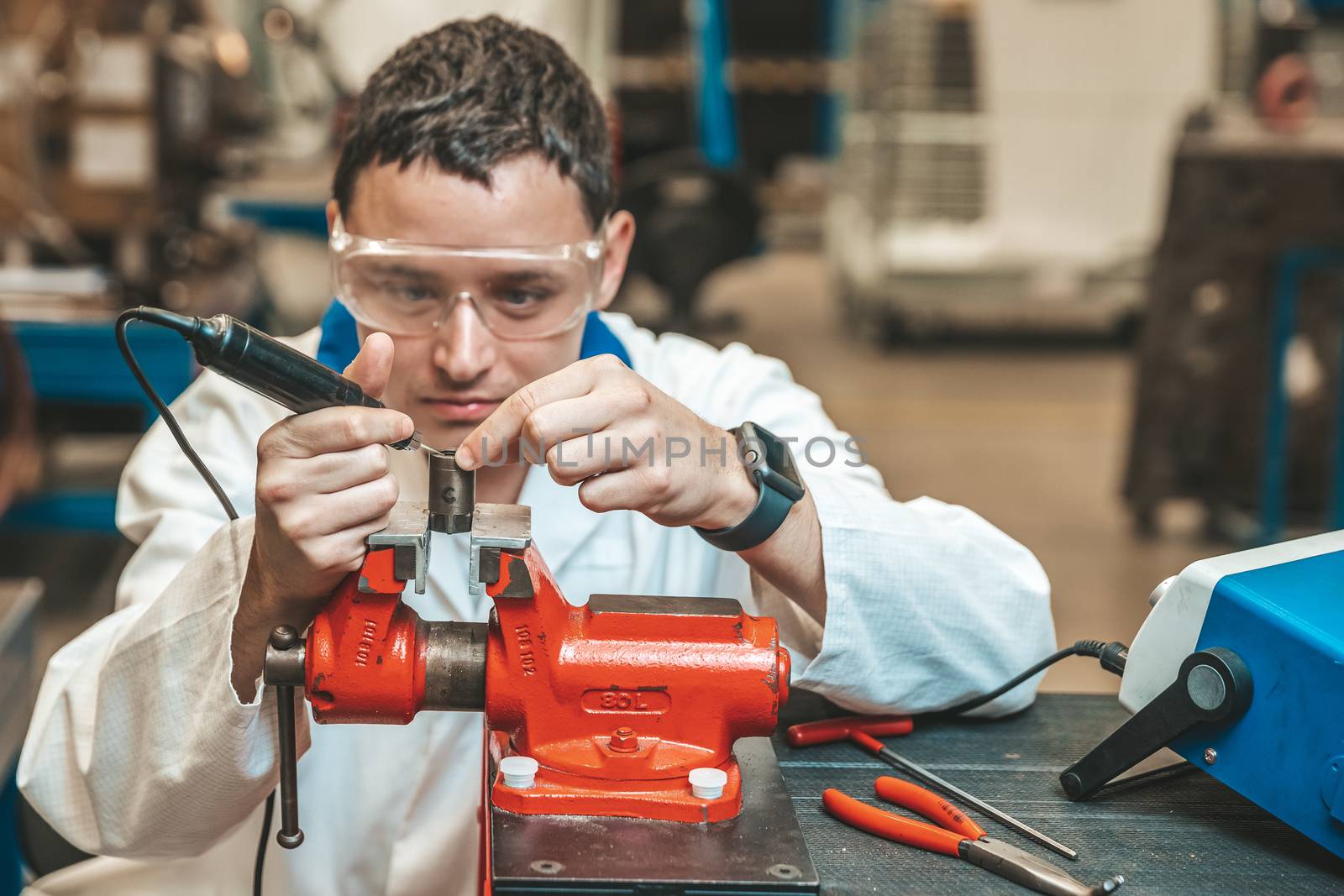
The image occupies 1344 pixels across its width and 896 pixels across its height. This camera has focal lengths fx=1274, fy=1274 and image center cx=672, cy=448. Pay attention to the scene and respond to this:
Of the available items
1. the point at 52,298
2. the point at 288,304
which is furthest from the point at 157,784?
the point at 288,304

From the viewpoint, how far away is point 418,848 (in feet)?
4.54

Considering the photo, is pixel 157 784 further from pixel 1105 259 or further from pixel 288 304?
pixel 1105 259

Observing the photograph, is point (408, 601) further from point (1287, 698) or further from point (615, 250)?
point (1287, 698)

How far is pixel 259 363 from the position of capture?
857 mm

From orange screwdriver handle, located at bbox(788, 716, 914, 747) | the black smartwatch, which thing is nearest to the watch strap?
the black smartwatch

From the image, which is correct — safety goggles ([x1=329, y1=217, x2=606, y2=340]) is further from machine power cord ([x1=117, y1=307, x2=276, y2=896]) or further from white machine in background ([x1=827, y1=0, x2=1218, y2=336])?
white machine in background ([x1=827, y1=0, x2=1218, y2=336])

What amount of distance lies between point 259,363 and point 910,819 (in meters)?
0.59

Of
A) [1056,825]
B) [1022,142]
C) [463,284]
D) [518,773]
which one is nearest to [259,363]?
[518,773]

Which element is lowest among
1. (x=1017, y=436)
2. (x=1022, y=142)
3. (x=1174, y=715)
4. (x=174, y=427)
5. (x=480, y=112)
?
(x=1017, y=436)

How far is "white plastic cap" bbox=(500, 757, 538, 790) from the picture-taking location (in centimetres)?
91

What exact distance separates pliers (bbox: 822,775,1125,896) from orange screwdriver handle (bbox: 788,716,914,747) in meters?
0.11

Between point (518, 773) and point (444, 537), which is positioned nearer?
point (518, 773)

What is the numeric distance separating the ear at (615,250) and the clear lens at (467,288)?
13cm

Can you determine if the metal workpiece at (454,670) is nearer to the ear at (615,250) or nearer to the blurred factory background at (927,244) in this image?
the ear at (615,250)
